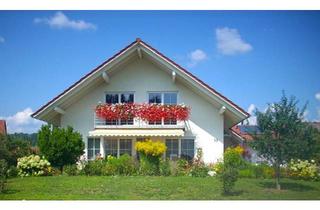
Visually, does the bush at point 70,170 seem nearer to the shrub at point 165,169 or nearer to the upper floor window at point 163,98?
the shrub at point 165,169

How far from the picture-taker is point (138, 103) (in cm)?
2738

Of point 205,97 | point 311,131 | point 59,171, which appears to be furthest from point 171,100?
point 311,131

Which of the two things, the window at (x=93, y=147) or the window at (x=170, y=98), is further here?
the window at (x=93, y=147)

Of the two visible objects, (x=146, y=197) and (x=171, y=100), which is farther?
(x=171, y=100)

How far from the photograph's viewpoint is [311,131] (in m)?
20.5

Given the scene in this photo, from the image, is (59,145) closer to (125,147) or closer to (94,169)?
(94,169)

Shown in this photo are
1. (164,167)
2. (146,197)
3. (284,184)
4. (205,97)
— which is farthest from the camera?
(205,97)

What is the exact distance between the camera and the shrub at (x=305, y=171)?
77.3 ft

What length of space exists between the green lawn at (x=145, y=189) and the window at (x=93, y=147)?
502cm

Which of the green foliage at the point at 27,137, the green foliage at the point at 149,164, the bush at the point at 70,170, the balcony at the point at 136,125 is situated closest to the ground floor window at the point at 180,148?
the balcony at the point at 136,125

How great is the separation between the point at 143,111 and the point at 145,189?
7.20m

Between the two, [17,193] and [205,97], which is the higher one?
[205,97]

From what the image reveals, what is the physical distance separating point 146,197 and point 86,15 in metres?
7.49
